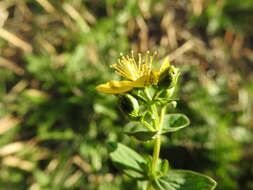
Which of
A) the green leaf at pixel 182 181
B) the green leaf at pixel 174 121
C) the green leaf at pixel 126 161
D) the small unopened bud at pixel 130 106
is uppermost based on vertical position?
the small unopened bud at pixel 130 106

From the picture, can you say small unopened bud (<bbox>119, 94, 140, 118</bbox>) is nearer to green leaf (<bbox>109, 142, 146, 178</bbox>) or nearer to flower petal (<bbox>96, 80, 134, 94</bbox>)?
flower petal (<bbox>96, 80, 134, 94</bbox>)

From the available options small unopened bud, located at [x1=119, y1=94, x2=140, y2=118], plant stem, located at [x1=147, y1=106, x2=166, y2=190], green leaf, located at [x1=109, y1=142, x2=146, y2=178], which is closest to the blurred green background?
green leaf, located at [x1=109, y1=142, x2=146, y2=178]

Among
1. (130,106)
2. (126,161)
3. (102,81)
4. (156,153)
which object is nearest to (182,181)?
(156,153)

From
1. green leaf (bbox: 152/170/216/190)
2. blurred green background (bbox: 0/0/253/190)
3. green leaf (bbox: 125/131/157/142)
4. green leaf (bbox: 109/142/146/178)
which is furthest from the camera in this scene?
blurred green background (bbox: 0/0/253/190)

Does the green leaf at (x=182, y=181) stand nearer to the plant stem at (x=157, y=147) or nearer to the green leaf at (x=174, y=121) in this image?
the plant stem at (x=157, y=147)

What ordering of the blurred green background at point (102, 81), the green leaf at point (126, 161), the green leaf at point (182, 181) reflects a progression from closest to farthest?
the green leaf at point (182, 181) → the green leaf at point (126, 161) → the blurred green background at point (102, 81)

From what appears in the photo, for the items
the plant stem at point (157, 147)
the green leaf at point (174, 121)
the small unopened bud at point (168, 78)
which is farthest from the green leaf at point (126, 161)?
the small unopened bud at point (168, 78)

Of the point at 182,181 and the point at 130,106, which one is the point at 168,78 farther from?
the point at 182,181
